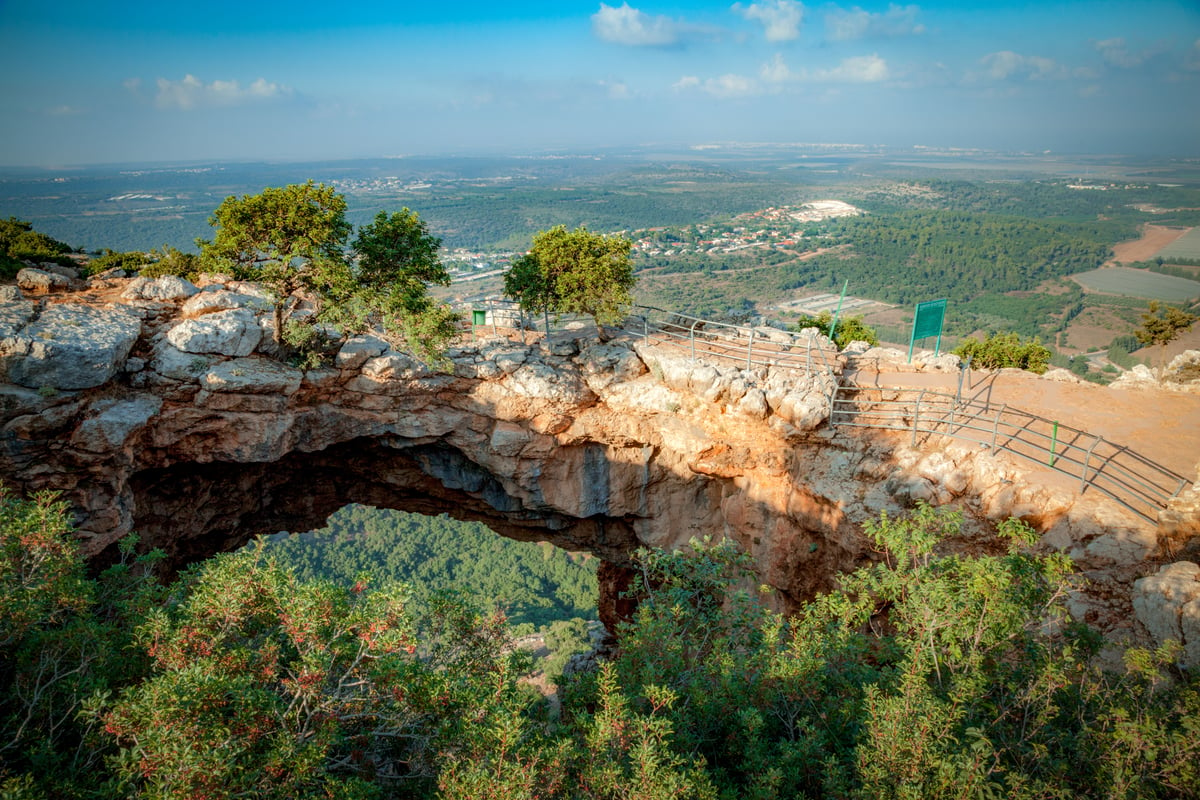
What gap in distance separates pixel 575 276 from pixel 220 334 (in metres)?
11.8

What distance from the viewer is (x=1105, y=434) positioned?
18.7 meters

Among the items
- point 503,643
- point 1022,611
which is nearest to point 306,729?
point 503,643

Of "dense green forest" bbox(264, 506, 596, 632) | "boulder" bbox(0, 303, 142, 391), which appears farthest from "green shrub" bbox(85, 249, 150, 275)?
"dense green forest" bbox(264, 506, 596, 632)

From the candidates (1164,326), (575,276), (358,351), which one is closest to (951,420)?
(575,276)

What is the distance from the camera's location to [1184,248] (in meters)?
94.8

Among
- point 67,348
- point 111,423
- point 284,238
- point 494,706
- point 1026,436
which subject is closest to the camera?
point 494,706

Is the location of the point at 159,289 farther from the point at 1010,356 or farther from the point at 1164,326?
the point at 1164,326

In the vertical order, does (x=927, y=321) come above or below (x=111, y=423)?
above

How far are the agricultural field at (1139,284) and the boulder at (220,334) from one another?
315 feet

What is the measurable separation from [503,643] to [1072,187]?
699ft

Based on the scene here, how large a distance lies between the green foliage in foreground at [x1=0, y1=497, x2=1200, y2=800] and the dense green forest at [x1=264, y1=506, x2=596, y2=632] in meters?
50.5

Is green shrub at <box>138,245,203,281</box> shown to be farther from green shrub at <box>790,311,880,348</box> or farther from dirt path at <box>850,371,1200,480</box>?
green shrub at <box>790,311,880,348</box>

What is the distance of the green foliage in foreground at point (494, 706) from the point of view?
761 cm

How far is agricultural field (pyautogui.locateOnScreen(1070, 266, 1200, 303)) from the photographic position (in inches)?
3055
